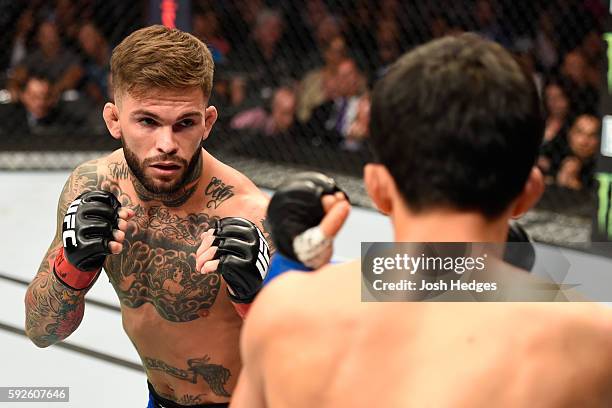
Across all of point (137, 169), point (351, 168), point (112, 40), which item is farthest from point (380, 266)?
point (112, 40)

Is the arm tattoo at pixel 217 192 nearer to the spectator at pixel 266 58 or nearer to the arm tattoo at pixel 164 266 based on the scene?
the arm tattoo at pixel 164 266

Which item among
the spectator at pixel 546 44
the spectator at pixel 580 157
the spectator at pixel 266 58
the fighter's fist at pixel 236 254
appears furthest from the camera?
the spectator at pixel 266 58

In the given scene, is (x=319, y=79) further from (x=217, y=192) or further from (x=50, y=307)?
(x=50, y=307)

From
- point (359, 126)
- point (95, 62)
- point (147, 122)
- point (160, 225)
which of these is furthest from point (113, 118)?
point (95, 62)

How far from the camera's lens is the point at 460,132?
0.95 meters

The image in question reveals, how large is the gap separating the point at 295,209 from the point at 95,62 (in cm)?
517

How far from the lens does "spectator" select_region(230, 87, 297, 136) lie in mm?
5652

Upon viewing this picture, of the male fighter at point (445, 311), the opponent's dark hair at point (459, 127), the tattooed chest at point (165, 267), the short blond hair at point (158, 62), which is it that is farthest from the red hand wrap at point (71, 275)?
the opponent's dark hair at point (459, 127)

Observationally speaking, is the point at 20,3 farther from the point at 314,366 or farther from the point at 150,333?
the point at 314,366

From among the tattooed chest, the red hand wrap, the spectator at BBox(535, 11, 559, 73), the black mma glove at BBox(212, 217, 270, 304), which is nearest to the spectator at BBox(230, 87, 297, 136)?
the spectator at BBox(535, 11, 559, 73)

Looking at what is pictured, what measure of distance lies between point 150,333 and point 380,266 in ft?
3.82

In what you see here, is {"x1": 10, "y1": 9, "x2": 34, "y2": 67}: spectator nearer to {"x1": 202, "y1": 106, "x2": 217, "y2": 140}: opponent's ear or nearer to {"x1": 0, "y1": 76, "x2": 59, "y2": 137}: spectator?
{"x1": 0, "y1": 76, "x2": 59, "y2": 137}: spectator

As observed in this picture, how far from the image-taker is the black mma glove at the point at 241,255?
1734 mm

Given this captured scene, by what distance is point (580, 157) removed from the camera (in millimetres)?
4734
